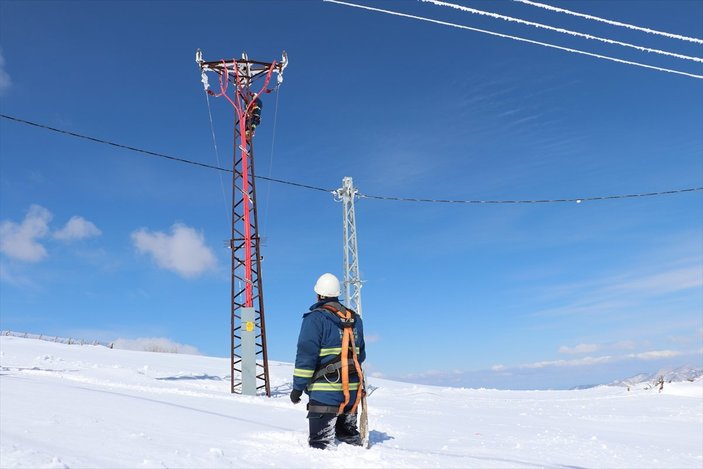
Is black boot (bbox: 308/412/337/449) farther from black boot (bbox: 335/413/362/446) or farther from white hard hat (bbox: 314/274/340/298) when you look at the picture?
white hard hat (bbox: 314/274/340/298)

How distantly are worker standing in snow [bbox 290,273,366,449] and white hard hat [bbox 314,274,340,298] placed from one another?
0.39 ft

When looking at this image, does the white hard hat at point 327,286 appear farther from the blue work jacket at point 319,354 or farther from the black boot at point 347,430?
the black boot at point 347,430

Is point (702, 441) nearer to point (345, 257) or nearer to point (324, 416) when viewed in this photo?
point (324, 416)

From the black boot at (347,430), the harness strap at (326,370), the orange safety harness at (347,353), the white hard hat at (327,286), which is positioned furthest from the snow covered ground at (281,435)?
the white hard hat at (327,286)

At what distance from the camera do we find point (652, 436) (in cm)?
1195

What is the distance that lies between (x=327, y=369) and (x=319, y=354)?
8.0 inches

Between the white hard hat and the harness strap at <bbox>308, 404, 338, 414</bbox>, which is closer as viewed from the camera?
the harness strap at <bbox>308, 404, 338, 414</bbox>

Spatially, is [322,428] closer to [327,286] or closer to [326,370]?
[326,370]

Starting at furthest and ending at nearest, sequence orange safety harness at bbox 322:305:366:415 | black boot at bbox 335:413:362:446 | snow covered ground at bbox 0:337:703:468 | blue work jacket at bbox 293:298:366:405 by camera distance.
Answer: black boot at bbox 335:413:362:446
orange safety harness at bbox 322:305:366:415
blue work jacket at bbox 293:298:366:405
snow covered ground at bbox 0:337:703:468

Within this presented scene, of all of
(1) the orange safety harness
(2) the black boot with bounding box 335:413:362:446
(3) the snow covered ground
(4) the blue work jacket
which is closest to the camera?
(3) the snow covered ground

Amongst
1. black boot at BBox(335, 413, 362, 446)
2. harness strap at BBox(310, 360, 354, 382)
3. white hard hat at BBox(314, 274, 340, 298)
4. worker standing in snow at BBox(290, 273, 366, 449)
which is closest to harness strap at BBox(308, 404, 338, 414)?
worker standing in snow at BBox(290, 273, 366, 449)

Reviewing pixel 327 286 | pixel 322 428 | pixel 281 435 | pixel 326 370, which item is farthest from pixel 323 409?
pixel 327 286

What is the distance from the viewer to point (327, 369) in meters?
6.23

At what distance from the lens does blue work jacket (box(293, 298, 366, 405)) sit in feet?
20.1
